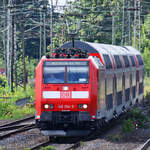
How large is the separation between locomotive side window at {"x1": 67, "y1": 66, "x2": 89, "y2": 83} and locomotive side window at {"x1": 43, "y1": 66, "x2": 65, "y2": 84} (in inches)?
8.1

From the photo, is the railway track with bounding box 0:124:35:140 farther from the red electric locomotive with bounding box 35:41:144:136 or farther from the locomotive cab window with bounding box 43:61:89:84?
the locomotive cab window with bounding box 43:61:89:84

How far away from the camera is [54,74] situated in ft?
59.1

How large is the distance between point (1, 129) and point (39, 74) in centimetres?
419

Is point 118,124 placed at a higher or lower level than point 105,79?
lower

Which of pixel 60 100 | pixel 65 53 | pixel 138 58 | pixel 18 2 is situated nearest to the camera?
pixel 60 100

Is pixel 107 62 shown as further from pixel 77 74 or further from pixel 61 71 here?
pixel 61 71

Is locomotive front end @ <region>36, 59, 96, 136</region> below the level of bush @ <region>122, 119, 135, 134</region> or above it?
above

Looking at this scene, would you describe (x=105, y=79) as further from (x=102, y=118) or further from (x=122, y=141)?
(x=122, y=141)

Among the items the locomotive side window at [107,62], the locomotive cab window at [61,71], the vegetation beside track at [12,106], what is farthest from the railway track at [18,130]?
the vegetation beside track at [12,106]

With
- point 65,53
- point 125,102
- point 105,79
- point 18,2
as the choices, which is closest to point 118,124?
point 125,102

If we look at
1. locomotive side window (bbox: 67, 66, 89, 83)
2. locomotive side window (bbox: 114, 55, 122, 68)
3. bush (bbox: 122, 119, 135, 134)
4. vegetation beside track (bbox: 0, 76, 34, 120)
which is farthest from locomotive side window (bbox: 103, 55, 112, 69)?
vegetation beside track (bbox: 0, 76, 34, 120)

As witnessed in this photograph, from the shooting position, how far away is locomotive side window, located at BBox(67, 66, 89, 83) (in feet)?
58.7

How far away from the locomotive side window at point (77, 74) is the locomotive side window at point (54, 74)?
0.21 metres

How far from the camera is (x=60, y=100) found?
17734 millimetres
